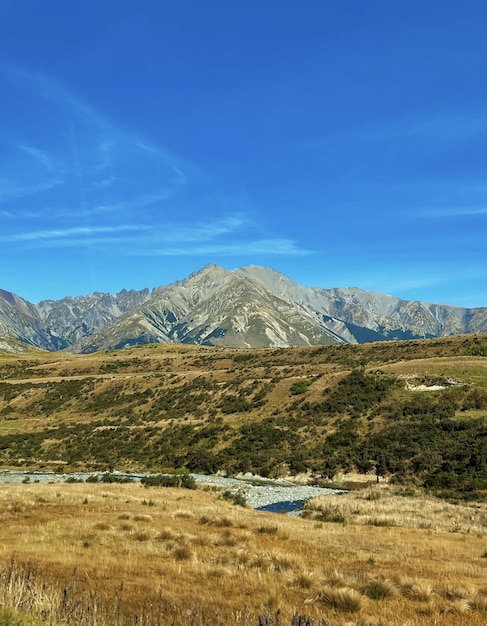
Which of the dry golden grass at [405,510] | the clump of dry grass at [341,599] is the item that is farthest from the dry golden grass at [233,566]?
the dry golden grass at [405,510]

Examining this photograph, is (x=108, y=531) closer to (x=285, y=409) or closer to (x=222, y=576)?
(x=222, y=576)

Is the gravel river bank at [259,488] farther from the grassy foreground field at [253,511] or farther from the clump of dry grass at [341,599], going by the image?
the clump of dry grass at [341,599]

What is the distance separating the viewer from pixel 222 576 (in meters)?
14.9

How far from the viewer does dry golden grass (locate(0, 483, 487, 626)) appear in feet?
38.2

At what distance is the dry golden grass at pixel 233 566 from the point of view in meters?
11.7

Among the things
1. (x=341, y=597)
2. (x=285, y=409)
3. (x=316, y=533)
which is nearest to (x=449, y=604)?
(x=341, y=597)

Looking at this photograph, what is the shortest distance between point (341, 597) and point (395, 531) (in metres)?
15.3

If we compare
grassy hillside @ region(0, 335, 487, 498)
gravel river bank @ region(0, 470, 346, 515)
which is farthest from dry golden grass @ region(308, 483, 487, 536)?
grassy hillside @ region(0, 335, 487, 498)

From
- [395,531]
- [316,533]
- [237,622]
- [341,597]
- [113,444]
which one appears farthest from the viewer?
[113,444]

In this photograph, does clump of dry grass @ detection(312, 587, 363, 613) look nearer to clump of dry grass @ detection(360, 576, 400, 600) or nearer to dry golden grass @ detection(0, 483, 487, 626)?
dry golden grass @ detection(0, 483, 487, 626)

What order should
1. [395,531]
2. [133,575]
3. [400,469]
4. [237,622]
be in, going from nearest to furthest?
[237,622], [133,575], [395,531], [400,469]

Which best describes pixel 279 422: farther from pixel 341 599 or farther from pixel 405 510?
pixel 341 599

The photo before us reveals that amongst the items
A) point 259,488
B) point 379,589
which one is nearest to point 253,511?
point 259,488

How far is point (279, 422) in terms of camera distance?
7100 centimetres
